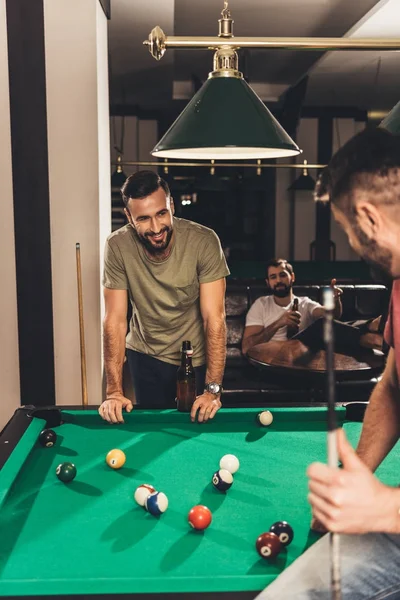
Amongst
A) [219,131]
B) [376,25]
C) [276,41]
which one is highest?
[376,25]

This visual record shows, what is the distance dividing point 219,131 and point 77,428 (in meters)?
1.07

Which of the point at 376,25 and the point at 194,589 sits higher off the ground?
the point at 376,25

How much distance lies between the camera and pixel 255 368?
14.7 ft

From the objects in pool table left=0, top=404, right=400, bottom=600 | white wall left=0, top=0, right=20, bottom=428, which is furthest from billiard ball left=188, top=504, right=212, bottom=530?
white wall left=0, top=0, right=20, bottom=428

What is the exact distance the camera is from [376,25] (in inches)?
185

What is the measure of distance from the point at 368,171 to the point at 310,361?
2.42 m

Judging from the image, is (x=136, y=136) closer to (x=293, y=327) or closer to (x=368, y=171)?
(x=293, y=327)

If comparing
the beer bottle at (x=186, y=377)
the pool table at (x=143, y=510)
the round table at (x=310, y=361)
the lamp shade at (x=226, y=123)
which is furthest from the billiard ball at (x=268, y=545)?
the round table at (x=310, y=361)

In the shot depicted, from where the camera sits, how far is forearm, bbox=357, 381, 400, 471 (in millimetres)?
1534

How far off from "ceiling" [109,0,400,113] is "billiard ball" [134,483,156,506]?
11.9 ft

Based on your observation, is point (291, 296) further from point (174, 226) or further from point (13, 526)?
point (13, 526)

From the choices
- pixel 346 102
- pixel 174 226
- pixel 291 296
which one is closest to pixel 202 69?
pixel 346 102

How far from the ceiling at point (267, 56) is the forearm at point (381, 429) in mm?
3497

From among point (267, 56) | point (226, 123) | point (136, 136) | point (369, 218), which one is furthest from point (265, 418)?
point (136, 136)
